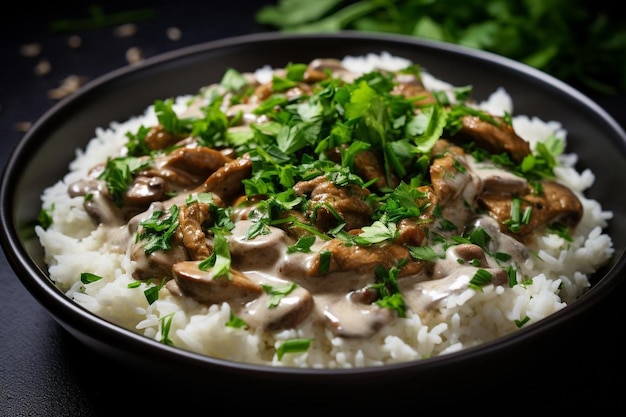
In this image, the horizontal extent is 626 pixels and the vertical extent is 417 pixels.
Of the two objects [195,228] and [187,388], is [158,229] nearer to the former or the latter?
[195,228]

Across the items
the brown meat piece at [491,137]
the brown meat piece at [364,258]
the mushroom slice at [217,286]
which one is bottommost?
the mushroom slice at [217,286]

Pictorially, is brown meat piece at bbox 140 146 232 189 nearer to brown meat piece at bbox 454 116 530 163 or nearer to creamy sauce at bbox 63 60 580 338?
creamy sauce at bbox 63 60 580 338

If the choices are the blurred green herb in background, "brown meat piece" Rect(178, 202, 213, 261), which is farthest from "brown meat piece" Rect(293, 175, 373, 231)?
the blurred green herb in background

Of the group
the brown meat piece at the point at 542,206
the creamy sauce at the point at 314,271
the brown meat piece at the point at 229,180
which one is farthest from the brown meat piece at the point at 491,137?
the brown meat piece at the point at 229,180

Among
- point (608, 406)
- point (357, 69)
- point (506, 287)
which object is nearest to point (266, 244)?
point (506, 287)

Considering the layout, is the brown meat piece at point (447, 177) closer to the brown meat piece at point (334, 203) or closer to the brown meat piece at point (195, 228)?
the brown meat piece at point (334, 203)
